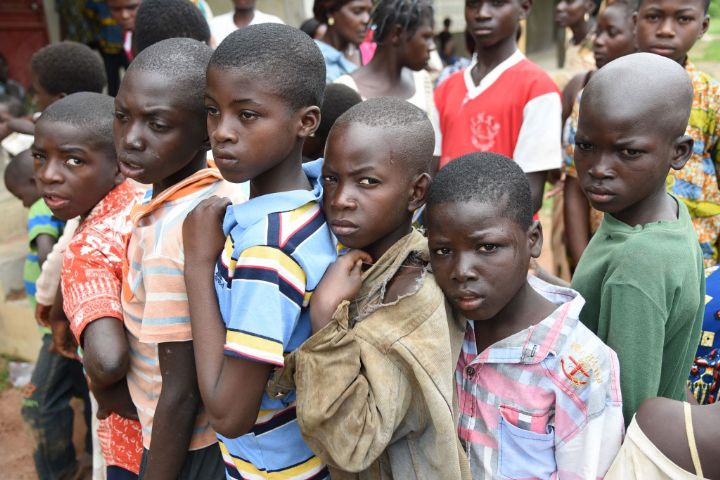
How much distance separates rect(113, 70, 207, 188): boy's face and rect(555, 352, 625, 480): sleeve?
3.68 ft

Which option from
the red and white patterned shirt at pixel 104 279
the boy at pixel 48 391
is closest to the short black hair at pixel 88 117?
the red and white patterned shirt at pixel 104 279

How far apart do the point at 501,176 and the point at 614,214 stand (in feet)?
1.30

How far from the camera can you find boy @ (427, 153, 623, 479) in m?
1.48

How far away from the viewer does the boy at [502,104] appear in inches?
112

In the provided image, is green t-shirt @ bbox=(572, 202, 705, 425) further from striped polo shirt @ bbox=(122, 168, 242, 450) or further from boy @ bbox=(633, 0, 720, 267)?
boy @ bbox=(633, 0, 720, 267)

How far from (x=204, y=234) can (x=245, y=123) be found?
0.27 m

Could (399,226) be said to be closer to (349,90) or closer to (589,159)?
(589,159)

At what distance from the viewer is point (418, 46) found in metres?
3.39

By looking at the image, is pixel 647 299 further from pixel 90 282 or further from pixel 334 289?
pixel 90 282

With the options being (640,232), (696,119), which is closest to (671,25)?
(696,119)

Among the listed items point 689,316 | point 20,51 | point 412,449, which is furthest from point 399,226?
point 20,51

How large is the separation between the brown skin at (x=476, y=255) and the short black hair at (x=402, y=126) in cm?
12

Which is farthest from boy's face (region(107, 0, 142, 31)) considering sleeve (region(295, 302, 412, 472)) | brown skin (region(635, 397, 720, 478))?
brown skin (region(635, 397, 720, 478))

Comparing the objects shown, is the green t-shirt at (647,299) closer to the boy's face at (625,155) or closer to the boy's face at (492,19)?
the boy's face at (625,155)
